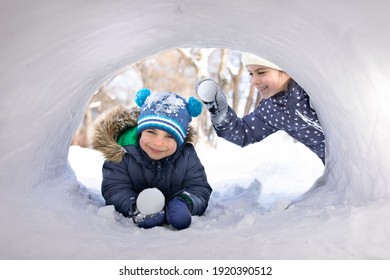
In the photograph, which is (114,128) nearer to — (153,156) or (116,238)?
(153,156)

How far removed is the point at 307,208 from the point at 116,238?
813 mm

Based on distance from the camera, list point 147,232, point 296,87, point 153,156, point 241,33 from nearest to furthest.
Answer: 1. point 147,232
2. point 241,33
3. point 153,156
4. point 296,87

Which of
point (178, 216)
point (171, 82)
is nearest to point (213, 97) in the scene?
point (178, 216)

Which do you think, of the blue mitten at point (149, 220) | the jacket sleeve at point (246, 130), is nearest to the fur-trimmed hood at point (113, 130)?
the blue mitten at point (149, 220)

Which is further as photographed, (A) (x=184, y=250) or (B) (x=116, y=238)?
(B) (x=116, y=238)

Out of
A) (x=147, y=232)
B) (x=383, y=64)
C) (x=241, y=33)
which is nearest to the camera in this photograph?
(x=383, y=64)

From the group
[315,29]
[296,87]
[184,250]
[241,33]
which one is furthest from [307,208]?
[296,87]

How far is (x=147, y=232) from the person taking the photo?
158cm

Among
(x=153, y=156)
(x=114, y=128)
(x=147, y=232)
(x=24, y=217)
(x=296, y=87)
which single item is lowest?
(x=147, y=232)

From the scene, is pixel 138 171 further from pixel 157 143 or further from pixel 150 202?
pixel 150 202

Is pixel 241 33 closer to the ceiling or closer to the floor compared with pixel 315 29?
closer to the ceiling

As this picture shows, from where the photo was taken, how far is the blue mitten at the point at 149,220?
1735 mm

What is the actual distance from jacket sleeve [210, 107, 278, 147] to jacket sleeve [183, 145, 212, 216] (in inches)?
24.7

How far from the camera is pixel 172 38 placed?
1891mm
